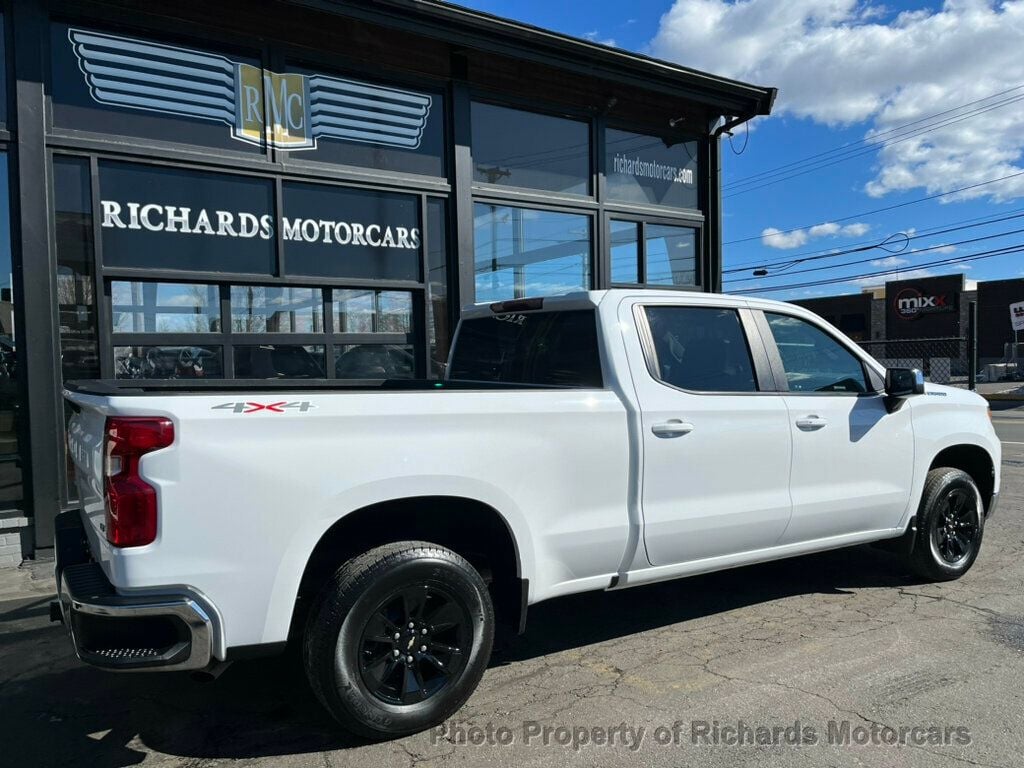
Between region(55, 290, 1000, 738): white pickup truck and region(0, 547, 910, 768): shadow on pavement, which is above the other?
region(55, 290, 1000, 738): white pickup truck

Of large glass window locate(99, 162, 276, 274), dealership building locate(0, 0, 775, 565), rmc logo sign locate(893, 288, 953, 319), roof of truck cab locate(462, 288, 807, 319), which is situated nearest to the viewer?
roof of truck cab locate(462, 288, 807, 319)

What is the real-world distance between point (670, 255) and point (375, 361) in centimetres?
446

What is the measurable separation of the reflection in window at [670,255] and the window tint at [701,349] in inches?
215

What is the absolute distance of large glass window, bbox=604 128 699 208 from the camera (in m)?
9.38

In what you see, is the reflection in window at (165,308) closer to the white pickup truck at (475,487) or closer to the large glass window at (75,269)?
the large glass window at (75,269)

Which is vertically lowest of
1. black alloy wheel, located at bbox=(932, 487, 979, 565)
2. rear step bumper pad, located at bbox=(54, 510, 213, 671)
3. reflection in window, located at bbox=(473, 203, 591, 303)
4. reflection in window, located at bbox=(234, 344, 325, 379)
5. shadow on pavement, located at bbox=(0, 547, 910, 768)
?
shadow on pavement, located at bbox=(0, 547, 910, 768)

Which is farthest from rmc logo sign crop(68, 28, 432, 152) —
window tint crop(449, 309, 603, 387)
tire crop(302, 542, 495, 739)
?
tire crop(302, 542, 495, 739)

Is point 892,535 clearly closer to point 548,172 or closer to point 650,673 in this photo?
point 650,673

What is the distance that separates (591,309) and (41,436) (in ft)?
15.5

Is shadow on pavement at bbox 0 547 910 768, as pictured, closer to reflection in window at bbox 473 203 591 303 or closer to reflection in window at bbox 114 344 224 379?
reflection in window at bbox 114 344 224 379

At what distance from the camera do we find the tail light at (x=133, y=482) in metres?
2.59

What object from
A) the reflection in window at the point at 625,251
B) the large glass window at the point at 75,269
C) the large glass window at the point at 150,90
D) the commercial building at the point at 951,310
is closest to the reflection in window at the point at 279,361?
the large glass window at the point at 75,269

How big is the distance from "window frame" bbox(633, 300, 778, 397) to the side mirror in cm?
87

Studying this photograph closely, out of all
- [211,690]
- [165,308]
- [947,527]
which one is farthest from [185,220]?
[947,527]
